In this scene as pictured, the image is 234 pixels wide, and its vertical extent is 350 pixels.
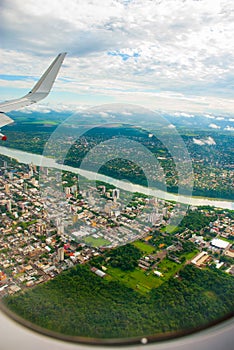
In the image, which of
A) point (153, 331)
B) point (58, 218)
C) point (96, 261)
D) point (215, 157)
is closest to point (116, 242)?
point (96, 261)

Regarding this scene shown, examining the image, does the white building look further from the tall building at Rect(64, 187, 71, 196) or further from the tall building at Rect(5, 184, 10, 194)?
the tall building at Rect(5, 184, 10, 194)

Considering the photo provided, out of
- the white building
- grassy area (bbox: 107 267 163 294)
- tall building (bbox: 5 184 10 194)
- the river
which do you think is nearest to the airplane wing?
the river

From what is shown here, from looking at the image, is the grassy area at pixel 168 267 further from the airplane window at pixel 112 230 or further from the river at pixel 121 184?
the river at pixel 121 184

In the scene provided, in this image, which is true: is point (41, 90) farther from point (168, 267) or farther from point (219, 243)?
point (219, 243)

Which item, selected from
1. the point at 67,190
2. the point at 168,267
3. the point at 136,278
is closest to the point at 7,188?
the point at 67,190

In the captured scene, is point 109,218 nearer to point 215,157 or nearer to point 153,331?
point 153,331
